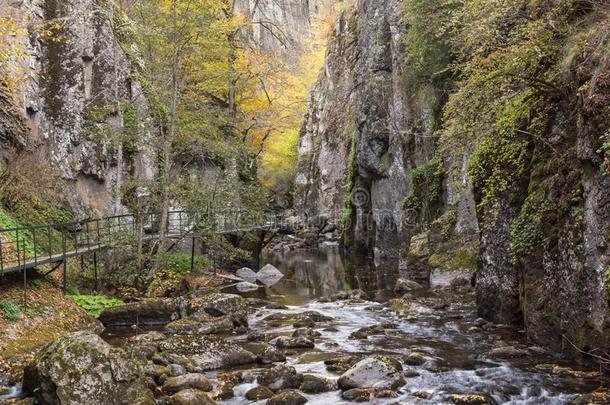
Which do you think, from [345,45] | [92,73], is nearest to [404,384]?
[92,73]

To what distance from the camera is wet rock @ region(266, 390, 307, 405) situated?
28.6ft

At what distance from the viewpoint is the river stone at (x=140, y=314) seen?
598 inches

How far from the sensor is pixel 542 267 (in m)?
11.0

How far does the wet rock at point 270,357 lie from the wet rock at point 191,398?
8.33 feet

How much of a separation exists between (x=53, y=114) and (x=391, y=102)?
53.7 ft

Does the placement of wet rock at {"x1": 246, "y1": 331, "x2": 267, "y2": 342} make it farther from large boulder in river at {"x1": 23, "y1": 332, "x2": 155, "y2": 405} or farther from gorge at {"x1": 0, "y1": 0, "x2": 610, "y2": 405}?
large boulder in river at {"x1": 23, "y1": 332, "x2": 155, "y2": 405}

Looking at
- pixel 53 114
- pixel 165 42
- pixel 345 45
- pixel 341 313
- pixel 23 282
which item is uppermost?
Result: pixel 345 45

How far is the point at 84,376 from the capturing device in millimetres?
8219

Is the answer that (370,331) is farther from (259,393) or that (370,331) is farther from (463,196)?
(463,196)

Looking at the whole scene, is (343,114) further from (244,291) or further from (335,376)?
(335,376)

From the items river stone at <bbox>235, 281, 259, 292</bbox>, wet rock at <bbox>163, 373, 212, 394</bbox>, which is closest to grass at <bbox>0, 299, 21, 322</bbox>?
wet rock at <bbox>163, 373, 212, 394</bbox>

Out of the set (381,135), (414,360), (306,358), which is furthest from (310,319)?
(381,135)

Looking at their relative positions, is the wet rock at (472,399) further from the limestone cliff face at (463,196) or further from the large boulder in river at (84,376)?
the large boulder in river at (84,376)

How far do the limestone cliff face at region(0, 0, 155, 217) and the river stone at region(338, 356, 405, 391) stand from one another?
41.0 ft
